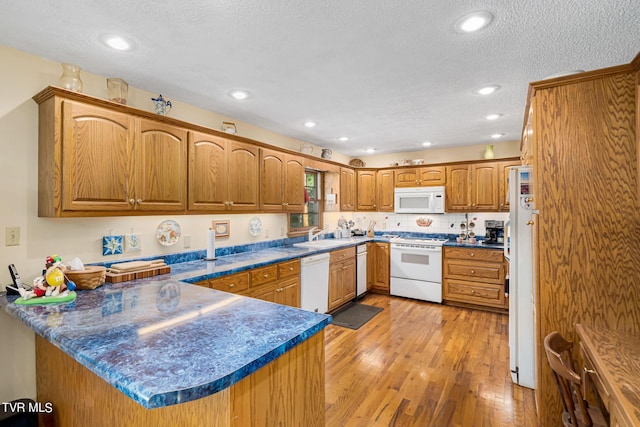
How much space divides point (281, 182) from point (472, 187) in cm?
299

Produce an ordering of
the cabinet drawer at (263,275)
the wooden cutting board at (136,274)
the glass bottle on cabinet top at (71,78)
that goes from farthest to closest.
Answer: the cabinet drawer at (263,275)
the wooden cutting board at (136,274)
the glass bottle on cabinet top at (71,78)

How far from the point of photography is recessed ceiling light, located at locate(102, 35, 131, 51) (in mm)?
1816

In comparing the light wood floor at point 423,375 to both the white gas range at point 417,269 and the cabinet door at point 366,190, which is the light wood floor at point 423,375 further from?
the cabinet door at point 366,190

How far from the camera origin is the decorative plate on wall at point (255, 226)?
3680 mm

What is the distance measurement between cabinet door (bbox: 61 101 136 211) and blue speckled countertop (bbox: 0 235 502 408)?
60 centimetres

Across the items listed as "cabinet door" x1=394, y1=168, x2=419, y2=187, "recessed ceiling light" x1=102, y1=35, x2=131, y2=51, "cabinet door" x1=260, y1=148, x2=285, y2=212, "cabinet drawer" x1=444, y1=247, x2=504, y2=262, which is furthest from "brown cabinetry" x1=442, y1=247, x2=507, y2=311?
"recessed ceiling light" x1=102, y1=35, x2=131, y2=51

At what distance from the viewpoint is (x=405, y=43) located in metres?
1.89

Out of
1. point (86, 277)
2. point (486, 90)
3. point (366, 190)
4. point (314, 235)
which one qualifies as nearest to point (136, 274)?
point (86, 277)

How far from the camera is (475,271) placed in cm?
429

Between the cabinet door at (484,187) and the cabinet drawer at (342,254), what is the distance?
1.99 m

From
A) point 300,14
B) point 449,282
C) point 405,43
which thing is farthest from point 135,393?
point 449,282

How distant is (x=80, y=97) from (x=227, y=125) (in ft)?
4.36

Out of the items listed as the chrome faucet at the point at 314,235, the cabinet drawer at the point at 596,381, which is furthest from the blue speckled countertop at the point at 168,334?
the chrome faucet at the point at 314,235

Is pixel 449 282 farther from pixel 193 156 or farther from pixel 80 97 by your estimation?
pixel 80 97
